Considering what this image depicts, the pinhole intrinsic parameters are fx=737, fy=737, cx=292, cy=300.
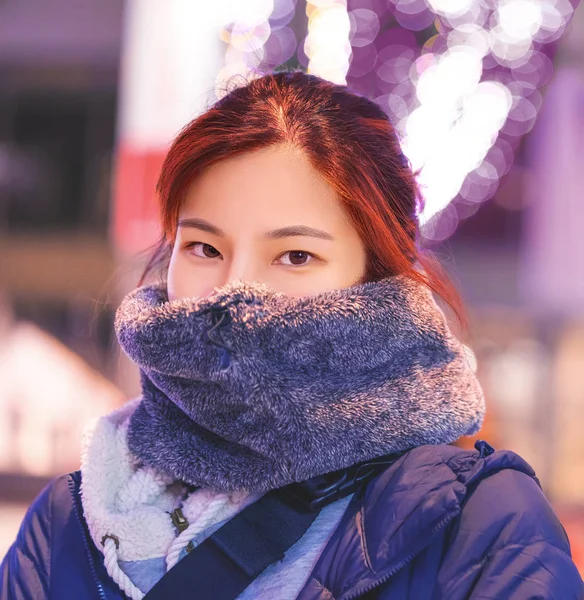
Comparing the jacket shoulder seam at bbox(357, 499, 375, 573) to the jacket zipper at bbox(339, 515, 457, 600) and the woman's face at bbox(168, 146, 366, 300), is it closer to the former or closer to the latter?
the jacket zipper at bbox(339, 515, 457, 600)

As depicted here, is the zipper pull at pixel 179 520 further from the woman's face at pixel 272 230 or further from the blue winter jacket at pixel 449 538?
the woman's face at pixel 272 230

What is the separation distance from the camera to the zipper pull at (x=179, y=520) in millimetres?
896

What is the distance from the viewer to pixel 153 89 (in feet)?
7.06

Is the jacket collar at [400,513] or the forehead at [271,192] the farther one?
the forehead at [271,192]

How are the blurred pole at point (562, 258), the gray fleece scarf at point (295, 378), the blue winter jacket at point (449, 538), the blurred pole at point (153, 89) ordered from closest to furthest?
the blue winter jacket at point (449, 538) → the gray fleece scarf at point (295, 378) → the blurred pole at point (153, 89) → the blurred pole at point (562, 258)

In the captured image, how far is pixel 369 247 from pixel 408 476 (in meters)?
0.29

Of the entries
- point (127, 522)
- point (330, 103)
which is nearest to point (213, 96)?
point (330, 103)

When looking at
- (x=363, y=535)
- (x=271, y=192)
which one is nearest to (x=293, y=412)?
(x=363, y=535)

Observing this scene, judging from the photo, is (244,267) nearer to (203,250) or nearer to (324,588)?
(203,250)

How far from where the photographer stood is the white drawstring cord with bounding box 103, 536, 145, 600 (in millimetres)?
856

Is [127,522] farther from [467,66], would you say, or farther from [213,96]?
[467,66]

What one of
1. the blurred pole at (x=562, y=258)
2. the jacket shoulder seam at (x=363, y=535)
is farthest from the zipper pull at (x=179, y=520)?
the blurred pole at (x=562, y=258)

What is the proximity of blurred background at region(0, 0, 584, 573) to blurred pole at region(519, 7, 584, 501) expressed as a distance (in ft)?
0.04

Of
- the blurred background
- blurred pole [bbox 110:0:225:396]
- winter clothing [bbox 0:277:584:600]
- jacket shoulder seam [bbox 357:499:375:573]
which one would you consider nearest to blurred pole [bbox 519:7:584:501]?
the blurred background
